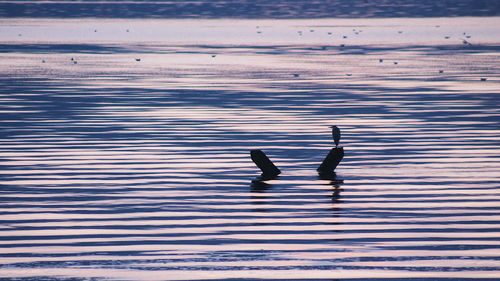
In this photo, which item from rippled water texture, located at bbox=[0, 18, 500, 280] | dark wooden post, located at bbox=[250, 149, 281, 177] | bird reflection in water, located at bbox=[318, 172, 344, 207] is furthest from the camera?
dark wooden post, located at bbox=[250, 149, 281, 177]

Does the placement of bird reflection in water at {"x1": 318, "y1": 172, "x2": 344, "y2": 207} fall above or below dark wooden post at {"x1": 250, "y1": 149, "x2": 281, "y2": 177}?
below

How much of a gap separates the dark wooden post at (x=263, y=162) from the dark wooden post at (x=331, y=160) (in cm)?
67

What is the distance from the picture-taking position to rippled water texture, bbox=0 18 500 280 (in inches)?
408

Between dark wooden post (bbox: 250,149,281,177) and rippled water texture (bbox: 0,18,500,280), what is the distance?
189mm

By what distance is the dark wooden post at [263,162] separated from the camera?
15.1 m

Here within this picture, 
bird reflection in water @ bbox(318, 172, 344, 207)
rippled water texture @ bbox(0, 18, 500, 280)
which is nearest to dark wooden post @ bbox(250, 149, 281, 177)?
rippled water texture @ bbox(0, 18, 500, 280)

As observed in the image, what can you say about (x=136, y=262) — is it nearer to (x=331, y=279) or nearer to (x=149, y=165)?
(x=331, y=279)

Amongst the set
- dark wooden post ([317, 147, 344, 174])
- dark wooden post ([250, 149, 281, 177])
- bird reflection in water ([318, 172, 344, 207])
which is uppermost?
dark wooden post ([317, 147, 344, 174])

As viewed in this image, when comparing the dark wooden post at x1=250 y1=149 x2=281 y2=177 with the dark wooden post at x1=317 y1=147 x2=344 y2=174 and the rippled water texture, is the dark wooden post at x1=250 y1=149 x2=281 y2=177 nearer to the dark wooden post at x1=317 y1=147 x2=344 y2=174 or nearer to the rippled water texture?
the rippled water texture

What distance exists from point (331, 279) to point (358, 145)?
8701mm

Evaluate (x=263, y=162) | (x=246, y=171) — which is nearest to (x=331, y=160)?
(x=263, y=162)

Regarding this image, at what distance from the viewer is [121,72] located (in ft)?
109

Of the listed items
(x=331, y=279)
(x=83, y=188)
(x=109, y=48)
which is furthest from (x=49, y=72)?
(x=331, y=279)

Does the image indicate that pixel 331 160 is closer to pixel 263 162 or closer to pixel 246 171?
pixel 263 162
